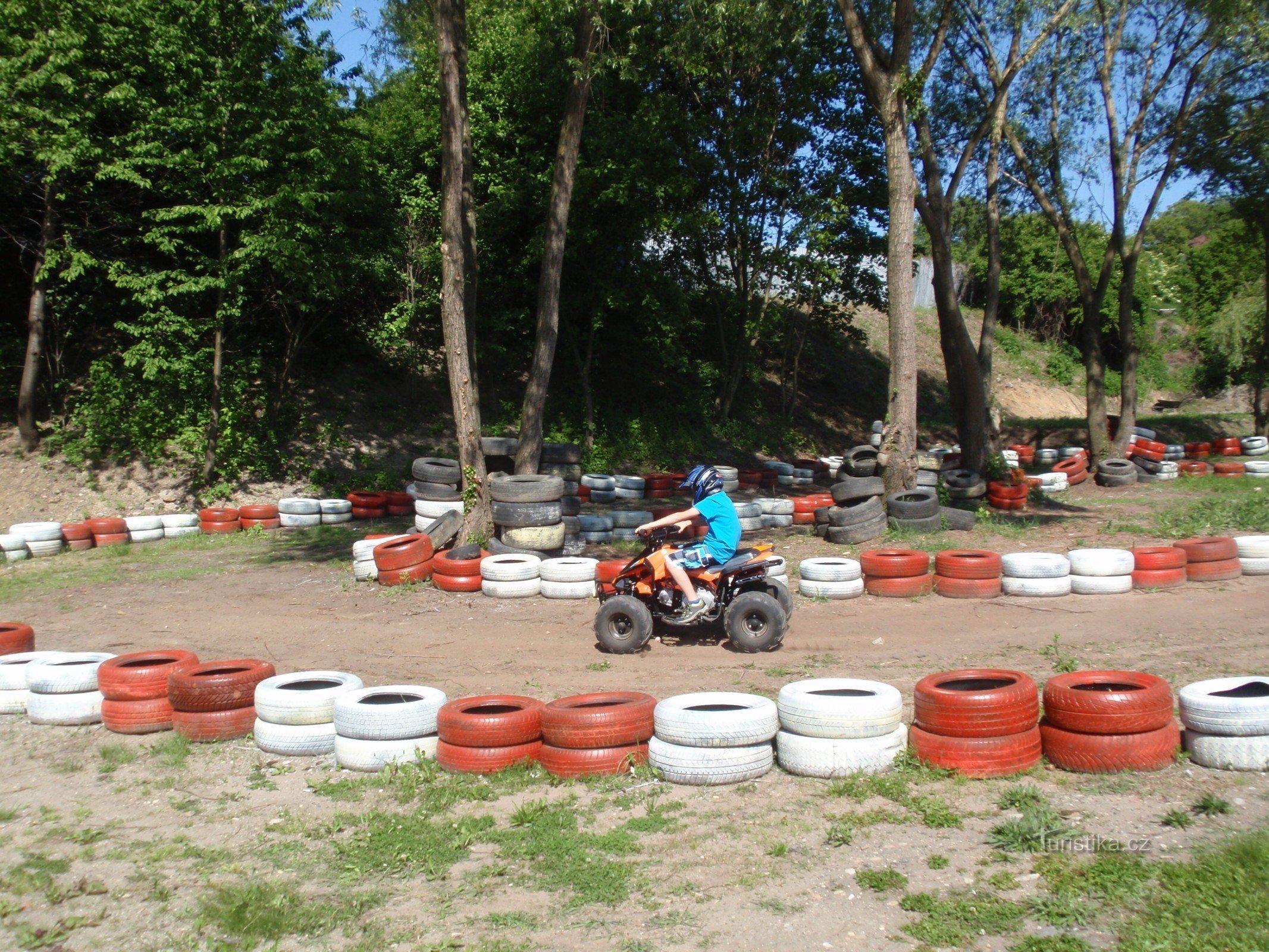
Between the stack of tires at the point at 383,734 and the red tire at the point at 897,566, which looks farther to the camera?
the red tire at the point at 897,566

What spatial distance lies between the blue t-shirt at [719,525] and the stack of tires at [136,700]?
4.46 meters

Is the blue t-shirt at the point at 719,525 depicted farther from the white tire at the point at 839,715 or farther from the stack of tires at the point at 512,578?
the stack of tires at the point at 512,578

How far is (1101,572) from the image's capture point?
1026 cm

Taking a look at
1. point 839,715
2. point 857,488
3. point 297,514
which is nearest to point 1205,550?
point 857,488

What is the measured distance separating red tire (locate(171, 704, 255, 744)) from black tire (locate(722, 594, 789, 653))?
411cm

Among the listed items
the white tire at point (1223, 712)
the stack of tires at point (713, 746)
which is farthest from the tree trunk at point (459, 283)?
the white tire at point (1223, 712)

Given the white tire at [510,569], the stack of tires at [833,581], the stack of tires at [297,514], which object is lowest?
the stack of tires at [833,581]

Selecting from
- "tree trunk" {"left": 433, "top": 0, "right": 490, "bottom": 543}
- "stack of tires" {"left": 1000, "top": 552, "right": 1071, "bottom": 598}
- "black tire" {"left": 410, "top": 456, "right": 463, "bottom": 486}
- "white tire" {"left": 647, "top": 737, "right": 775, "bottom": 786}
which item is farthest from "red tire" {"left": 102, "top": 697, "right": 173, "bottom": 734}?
"stack of tires" {"left": 1000, "top": 552, "right": 1071, "bottom": 598}

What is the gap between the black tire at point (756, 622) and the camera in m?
8.47

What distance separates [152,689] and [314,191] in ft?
45.2

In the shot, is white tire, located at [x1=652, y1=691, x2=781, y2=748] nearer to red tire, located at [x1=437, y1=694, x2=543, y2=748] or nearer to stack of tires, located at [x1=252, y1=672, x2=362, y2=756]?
red tire, located at [x1=437, y1=694, x2=543, y2=748]

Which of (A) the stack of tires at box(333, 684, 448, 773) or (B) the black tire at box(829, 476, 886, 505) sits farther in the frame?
(B) the black tire at box(829, 476, 886, 505)

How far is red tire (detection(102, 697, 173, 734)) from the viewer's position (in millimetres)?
7055

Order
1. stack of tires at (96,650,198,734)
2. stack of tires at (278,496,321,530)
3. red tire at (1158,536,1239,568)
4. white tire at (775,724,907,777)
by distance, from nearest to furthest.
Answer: white tire at (775,724,907,777)
stack of tires at (96,650,198,734)
red tire at (1158,536,1239,568)
stack of tires at (278,496,321,530)
